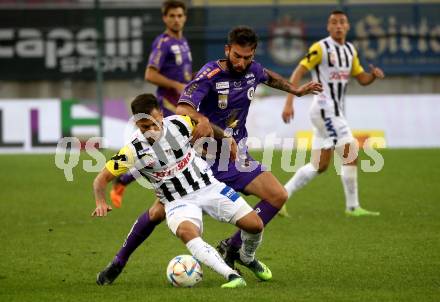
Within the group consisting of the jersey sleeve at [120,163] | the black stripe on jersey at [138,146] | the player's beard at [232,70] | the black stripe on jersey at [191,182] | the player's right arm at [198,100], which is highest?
the player's beard at [232,70]

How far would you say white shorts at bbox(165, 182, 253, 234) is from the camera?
7805 mm

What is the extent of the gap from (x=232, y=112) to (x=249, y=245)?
1180 millimetres

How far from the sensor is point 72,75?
22109 mm

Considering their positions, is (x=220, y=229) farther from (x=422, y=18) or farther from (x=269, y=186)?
(x=422, y=18)

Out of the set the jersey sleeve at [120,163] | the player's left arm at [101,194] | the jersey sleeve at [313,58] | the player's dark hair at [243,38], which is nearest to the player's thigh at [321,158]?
the jersey sleeve at [313,58]

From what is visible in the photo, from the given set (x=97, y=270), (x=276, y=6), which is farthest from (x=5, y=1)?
(x=97, y=270)

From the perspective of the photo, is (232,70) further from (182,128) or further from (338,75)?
(338,75)

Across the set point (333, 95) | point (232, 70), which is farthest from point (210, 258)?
point (333, 95)

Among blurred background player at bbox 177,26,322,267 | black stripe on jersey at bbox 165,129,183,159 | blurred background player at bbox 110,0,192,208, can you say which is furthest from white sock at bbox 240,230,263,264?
blurred background player at bbox 110,0,192,208

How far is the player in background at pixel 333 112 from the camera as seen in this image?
12.5m

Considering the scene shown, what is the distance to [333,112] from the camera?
12500 millimetres

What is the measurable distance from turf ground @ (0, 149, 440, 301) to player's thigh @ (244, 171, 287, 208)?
0.60m

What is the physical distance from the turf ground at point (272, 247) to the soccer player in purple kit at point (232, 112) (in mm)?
305

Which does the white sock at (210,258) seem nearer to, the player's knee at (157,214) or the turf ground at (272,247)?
the turf ground at (272,247)
